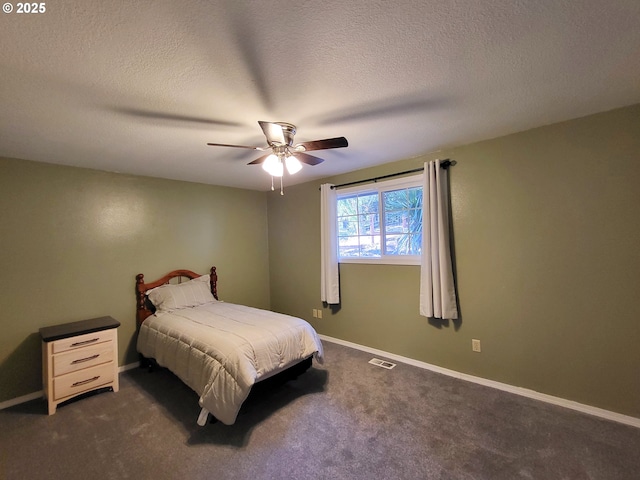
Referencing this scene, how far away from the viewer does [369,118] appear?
209cm

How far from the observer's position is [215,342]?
2.25 m

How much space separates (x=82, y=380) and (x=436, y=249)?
3503 mm

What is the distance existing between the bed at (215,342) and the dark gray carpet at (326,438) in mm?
263

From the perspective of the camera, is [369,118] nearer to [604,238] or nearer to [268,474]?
[604,238]

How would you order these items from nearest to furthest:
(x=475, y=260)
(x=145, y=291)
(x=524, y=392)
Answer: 1. (x=524, y=392)
2. (x=475, y=260)
3. (x=145, y=291)

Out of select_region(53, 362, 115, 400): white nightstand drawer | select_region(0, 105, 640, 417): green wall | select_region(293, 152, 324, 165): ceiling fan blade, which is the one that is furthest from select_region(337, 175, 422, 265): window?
select_region(53, 362, 115, 400): white nightstand drawer

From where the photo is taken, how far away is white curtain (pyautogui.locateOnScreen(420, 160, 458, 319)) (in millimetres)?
2754

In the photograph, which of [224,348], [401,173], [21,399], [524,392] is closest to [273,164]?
[224,348]

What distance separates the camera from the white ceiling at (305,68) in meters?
1.13

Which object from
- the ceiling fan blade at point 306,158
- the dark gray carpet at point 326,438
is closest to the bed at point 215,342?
the dark gray carpet at point 326,438

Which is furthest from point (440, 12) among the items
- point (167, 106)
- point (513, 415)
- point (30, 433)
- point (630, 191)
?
point (30, 433)

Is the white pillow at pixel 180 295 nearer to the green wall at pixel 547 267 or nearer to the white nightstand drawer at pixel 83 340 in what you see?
the white nightstand drawer at pixel 83 340

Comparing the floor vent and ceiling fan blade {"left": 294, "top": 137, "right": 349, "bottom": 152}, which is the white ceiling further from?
the floor vent

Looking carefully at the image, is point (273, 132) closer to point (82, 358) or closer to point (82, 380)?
point (82, 358)
